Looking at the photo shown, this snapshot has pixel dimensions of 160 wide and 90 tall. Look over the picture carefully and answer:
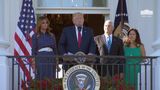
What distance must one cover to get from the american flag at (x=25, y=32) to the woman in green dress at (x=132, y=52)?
6.35ft

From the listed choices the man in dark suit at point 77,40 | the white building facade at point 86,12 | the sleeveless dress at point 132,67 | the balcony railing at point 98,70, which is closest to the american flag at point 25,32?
the white building facade at point 86,12

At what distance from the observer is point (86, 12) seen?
1451cm

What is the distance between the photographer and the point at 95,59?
12305 mm

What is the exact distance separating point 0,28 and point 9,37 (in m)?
0.86

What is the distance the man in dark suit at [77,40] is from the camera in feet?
40.4

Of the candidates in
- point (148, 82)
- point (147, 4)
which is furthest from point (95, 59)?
point (147, 4)

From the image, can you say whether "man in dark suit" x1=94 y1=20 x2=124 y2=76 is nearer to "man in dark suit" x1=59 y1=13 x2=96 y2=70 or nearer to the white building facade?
"man in dark suit" x1=59 y1=13 x2=96 y2=70

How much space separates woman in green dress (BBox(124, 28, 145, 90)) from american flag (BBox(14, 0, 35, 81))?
1.94 meters

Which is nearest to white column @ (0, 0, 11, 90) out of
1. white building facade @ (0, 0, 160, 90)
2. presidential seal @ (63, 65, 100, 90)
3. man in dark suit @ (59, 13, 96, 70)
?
white building facade @ (0, 0, 160, 90)

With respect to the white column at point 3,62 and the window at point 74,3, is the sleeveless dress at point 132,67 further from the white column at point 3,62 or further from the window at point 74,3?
the white column at point 3,62

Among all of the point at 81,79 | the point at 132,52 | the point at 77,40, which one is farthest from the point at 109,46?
the point at 81,79

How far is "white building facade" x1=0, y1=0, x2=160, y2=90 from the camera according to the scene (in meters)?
12.7

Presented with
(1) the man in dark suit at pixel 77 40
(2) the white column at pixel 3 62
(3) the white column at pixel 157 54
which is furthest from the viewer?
(3) the white column at pixel 157 54

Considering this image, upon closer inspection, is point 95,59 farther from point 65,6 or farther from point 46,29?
point 65,6
